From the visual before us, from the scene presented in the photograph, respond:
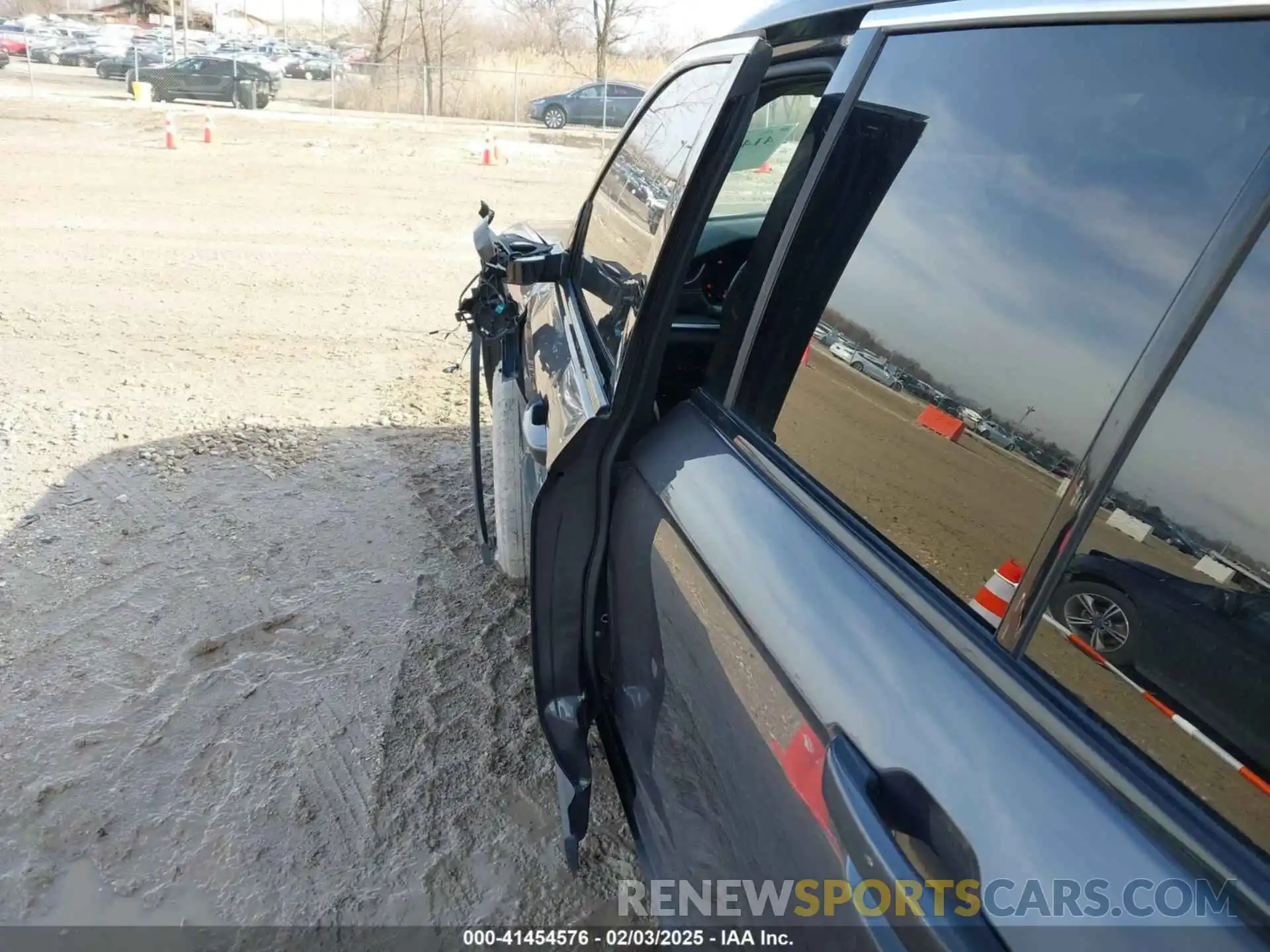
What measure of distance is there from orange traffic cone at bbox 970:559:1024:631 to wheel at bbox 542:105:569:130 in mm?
25178

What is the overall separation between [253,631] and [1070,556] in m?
2.85

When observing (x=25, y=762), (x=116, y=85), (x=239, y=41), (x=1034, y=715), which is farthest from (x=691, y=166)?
(x=239, y=41)

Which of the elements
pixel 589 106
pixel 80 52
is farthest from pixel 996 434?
pixel 80 52

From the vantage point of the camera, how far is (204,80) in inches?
892

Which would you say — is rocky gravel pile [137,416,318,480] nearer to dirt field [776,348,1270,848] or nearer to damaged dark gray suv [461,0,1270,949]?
damaged dark gray suv [461,0,1270,949]

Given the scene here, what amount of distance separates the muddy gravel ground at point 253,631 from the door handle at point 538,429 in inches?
39.1

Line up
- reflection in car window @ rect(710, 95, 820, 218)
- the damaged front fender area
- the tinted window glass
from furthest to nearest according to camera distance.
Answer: reflection in car window @ rect(710, 95, 820, 218), the damaged front fender area, the tinted window glass

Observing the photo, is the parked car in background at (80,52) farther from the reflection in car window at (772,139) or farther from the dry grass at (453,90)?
the reflection in car window at (772,139)

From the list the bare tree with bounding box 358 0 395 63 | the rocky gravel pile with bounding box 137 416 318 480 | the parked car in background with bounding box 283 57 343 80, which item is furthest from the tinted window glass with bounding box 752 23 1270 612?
the bare tree with bounding box 358 0 395 63

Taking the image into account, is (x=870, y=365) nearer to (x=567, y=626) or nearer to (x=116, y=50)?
(x=567, y=626)

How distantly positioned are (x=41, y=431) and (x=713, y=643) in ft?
14.0

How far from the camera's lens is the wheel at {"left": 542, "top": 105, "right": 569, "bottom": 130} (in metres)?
24.2

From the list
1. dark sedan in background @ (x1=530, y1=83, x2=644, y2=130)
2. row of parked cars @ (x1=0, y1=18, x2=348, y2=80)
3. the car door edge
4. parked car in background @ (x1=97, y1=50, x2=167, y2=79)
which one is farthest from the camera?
row of parked cars @ (x1=0, y1=18, x2=348, y2=80)

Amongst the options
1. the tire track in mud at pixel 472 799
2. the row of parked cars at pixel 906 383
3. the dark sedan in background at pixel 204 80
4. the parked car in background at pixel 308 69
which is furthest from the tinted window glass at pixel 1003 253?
the parked car in background at pixel 308 69
